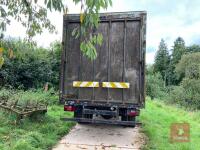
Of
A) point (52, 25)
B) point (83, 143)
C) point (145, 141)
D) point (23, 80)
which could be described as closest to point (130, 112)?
point (145, 141)

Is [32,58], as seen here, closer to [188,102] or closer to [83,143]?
[83,143]

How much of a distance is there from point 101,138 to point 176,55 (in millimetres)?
65408

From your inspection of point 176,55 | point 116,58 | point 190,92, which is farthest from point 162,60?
→ point 116,58

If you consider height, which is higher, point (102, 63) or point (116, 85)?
point (102, 63)

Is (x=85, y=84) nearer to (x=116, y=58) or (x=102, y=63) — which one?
(x=102, y=63)

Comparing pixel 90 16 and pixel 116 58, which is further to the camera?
pixel 116 58

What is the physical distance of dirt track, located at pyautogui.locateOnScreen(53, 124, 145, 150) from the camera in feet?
23.8

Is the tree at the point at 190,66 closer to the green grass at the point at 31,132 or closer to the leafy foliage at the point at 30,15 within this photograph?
the green grass at the point at 31,132

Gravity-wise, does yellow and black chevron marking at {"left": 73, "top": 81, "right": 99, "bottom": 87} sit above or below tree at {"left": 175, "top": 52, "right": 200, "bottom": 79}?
below

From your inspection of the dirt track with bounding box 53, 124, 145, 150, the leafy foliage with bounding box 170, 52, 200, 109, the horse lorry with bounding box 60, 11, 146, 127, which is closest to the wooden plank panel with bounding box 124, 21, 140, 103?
the horse lorry with bounding box 60, 11, 146, 127

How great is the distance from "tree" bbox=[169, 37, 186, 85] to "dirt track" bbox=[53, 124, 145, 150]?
5705cm

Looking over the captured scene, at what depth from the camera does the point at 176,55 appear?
233ft

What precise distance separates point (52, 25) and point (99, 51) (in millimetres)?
2971

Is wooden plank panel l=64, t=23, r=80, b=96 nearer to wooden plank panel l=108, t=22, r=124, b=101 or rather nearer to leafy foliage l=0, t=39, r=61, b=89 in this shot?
wooden plank panel l=108, t=22, r=124, b=101
